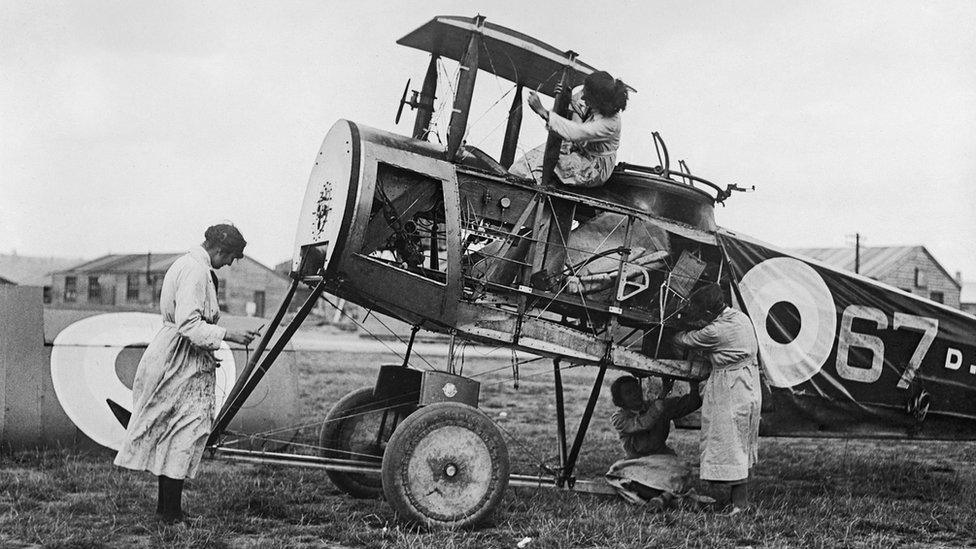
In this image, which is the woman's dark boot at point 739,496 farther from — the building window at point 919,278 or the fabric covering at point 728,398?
the building window at point 919,278

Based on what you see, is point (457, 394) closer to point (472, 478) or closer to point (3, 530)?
point (472, 478)

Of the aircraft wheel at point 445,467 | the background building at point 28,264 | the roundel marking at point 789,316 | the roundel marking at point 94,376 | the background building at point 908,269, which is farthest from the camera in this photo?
the background building at point 28,264

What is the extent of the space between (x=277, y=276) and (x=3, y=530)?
5076cm

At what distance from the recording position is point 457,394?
230 inches

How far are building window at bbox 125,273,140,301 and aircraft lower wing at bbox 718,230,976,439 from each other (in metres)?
53.2

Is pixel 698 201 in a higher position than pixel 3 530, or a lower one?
higher

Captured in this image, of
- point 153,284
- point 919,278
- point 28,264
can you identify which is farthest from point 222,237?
point 28,264

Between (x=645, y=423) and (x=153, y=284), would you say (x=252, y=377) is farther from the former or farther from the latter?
(x=153, y=284)

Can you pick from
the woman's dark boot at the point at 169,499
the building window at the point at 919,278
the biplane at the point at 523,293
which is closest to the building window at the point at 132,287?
the building window at the point at 919,278

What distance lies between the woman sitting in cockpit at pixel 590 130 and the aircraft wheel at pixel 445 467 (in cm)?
202

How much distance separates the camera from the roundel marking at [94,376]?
309 inches

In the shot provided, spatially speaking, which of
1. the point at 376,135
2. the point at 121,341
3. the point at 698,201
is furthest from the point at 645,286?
the point at 121,341

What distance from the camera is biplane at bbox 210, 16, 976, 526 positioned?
225 inches

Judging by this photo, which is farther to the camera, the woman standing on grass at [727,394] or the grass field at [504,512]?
the woman standing on grass at [727,394]
